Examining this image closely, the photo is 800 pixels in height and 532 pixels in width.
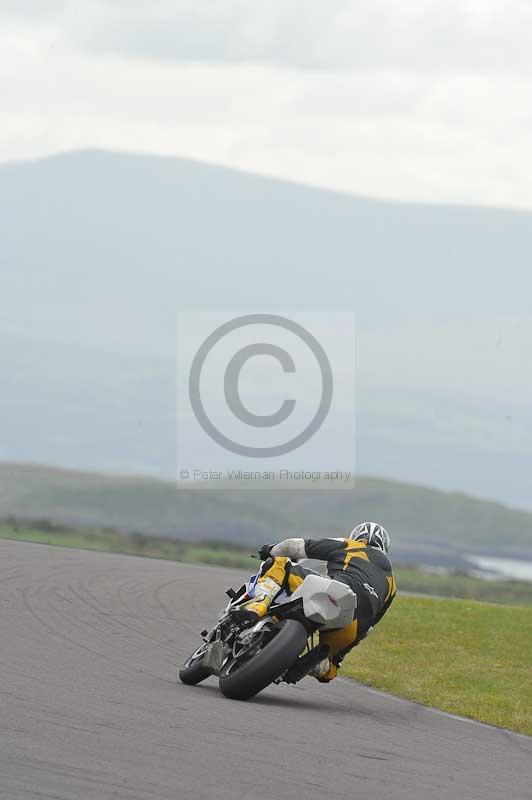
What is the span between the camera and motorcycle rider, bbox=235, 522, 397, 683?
34.9 ft

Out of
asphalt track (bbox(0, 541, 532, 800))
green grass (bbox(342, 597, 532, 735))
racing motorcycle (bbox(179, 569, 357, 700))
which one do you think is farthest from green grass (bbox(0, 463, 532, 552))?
racing motorcycle (bbox(179, 569, 357, 700))

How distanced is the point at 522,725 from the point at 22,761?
556 cm

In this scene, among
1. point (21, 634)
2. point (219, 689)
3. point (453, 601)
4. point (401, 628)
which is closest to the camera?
point (219, 689)

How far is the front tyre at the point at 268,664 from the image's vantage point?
9.74m

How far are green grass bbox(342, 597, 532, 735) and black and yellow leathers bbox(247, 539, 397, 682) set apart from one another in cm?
150

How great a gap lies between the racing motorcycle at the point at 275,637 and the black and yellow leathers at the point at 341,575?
0.11 meters

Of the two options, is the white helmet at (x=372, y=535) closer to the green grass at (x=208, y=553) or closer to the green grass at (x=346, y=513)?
the green grass at (x=208, y=553)

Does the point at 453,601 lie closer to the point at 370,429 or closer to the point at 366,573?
the point at 366,573

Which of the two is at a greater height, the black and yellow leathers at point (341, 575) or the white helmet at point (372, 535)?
the white helmet at point (372, 535)

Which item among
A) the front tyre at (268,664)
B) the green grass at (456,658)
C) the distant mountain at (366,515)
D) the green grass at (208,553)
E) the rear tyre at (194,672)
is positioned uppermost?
the front tyre at (268,664)

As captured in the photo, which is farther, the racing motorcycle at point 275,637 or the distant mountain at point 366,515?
the distant mountain at point 366,515

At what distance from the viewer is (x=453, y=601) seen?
27766 mm

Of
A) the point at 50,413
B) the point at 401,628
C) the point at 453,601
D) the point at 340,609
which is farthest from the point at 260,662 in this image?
the point at 50,413

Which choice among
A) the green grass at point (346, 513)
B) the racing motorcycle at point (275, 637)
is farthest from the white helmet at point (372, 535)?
the green grass at point (346, 513)
